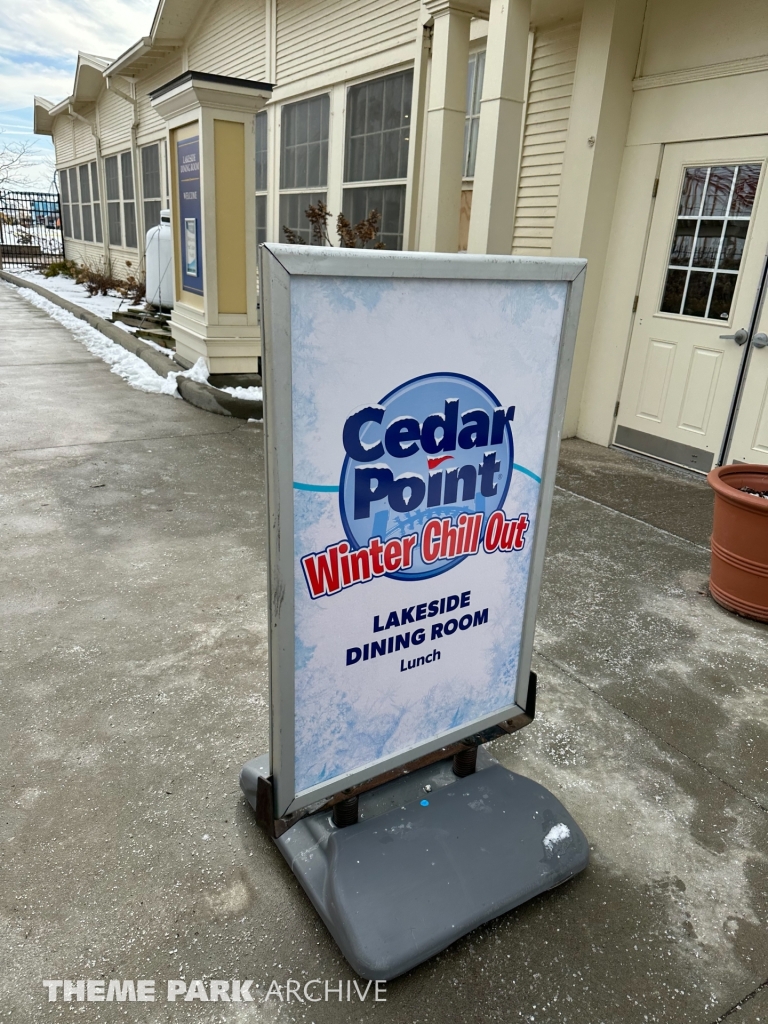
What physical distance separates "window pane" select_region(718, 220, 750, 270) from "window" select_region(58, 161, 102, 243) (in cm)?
1890

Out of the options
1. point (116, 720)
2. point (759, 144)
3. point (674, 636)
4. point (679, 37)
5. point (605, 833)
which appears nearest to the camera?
point (605, 833)

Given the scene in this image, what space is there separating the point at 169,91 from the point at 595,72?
4.44m

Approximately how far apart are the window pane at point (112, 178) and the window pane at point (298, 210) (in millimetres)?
9828

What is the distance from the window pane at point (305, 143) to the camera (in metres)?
9.52

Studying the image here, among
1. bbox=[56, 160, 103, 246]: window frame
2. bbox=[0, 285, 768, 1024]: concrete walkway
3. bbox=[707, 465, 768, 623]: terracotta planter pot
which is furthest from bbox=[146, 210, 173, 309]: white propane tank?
bbox=[707, 465, 768, 623]: terracotta planter pot

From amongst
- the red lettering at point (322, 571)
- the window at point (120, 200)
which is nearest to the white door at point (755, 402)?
the red lettering at point (322, 571)

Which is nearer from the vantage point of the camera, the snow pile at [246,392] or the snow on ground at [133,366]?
the snow pile at [246,392]

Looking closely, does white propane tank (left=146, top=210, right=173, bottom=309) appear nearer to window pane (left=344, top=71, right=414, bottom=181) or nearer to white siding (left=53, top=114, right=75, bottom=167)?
window pane (left=344, top=71, right=414, bottom=181)

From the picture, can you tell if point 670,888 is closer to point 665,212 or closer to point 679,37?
point 665,212

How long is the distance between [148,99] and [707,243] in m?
14.6

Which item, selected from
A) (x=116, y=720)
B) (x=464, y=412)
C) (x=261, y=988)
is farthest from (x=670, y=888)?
(x=116, y=720)

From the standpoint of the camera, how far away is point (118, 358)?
980 cm

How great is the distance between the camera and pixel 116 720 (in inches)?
107

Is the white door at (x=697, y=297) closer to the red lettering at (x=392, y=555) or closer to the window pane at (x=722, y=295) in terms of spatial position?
the window pane at (x=722, y=295)
